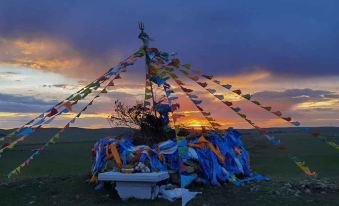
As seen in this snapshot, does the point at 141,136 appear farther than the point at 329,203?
Yes

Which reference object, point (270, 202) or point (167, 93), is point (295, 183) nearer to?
point (270, 202)

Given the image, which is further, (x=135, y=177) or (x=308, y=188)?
(x=308, y=188)

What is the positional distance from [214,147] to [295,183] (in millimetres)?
2573

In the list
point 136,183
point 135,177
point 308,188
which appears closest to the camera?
point 135,177

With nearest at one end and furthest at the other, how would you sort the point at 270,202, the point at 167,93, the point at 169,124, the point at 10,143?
the point at 270,202
the point at 10,143
the point at 167,93
the point at 169,124

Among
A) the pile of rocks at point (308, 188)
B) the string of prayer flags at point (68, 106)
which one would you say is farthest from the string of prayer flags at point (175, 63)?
the pile of rocks at point (308, 188)

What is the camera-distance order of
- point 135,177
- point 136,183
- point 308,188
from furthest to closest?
point 308,188 < point 136,183 < point 135,177

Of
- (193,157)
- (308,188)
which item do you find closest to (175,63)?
(193,157)

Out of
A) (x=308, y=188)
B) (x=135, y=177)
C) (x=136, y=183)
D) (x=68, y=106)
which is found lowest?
(x=308, y=188)

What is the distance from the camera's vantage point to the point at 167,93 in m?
13.9

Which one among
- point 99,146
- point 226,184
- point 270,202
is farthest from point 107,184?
point 270,202

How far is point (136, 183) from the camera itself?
1226cm

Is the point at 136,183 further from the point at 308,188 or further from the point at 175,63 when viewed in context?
the point at 308,188

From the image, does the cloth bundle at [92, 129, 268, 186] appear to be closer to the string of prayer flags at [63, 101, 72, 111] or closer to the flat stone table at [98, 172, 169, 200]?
the flat stone table at [98, 172, 169, 200]
